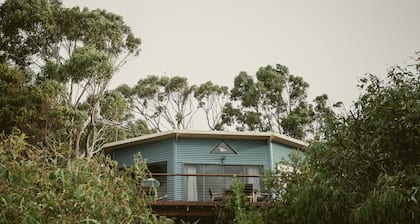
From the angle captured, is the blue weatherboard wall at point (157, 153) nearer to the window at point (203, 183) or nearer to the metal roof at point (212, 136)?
the metal roof at point (212, 136)

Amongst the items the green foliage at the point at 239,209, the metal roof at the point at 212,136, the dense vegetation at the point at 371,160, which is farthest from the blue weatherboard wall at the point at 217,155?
the dense vegetation at the point at 371,160

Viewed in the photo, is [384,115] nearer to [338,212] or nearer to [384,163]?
[384,163]

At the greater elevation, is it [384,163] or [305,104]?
[305,104]

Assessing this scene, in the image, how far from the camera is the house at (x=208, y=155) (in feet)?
46.2

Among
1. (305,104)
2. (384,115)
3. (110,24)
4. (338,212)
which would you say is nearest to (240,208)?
(338,212)

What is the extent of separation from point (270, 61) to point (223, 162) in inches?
536

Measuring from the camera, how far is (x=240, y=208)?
33.4ft

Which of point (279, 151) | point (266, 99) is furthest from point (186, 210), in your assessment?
point (266, 99)

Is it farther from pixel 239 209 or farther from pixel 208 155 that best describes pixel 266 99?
pixel 239 209

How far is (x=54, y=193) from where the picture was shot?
5016 mm

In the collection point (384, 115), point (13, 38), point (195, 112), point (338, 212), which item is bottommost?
point (338, 212)

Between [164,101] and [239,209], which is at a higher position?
[164,101]

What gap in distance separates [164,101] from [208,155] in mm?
13376

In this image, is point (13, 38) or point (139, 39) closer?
point (13, 38)
